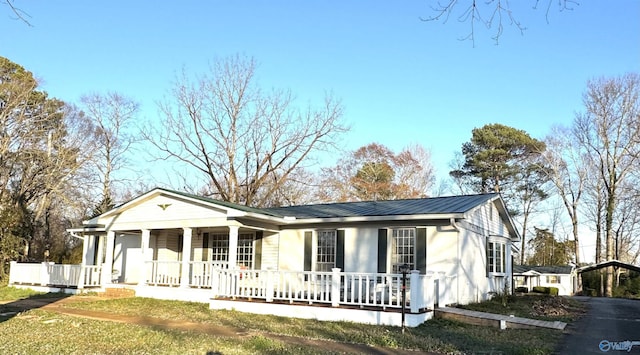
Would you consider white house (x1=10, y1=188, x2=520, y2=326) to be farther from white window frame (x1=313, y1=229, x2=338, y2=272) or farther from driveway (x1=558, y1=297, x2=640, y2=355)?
driveway (x1=558, y1=297, x2=640, y2=355)

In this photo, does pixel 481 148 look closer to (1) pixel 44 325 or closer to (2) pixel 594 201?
(2) pixel 594 201

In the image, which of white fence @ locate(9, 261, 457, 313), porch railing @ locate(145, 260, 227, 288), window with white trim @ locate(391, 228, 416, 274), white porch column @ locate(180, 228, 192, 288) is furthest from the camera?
porch railing @ locate(145, 260, 227, 288)

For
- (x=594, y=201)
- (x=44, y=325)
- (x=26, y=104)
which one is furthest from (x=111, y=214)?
(x=594, y=201)

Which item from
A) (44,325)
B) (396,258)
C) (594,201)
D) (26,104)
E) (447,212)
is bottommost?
(44,325)

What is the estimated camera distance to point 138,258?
2011cm

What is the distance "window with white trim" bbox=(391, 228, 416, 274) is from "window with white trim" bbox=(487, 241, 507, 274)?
13.6ft

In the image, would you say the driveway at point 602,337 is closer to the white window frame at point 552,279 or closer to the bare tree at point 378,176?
the bare tree at point 378,176

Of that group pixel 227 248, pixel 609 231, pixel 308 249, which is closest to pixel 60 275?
pixel 227 248

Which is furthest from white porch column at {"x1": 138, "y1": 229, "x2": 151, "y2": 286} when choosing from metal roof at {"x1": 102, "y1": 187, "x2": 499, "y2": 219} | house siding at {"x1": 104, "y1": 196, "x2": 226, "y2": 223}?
metal roof at {"x1": 102, "y1": 187, "x2": 499, "y2": 219}

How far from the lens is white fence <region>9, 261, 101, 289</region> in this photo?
1862cm

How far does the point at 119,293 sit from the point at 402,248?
391 inches

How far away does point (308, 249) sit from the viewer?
15586 mm

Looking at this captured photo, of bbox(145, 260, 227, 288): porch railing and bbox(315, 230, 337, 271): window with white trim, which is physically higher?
bbox(315, 230, 337, 271): window with white trim

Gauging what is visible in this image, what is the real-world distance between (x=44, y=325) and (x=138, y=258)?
9731 millimetres
